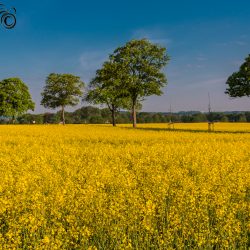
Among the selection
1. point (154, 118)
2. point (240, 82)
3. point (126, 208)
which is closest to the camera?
point (126, 208)

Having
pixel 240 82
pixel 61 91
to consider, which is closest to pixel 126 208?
pixel 240 82

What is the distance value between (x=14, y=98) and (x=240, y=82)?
55.4m

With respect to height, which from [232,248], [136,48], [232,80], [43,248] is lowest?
[232,248]

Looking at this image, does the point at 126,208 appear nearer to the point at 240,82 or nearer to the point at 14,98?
the point at 240,82

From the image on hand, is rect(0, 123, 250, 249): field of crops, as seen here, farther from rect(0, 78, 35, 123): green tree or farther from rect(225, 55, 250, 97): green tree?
rect(0, 78, 35, 123): green tree

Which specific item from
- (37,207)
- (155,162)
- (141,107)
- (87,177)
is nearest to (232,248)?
(37,207)

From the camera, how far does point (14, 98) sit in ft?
279

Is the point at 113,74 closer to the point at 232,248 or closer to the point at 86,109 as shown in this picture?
the point at 232,248

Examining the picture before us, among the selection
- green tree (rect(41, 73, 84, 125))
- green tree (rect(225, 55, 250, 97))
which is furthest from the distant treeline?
green tree (rect(225, 55, 250, 97))

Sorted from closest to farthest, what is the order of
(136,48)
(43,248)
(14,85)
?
(43,248) → (136,48) → (14,85)

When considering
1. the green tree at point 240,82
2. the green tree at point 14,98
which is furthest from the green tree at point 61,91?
the green tree at point 240,82

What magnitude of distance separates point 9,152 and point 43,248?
47.0 ft

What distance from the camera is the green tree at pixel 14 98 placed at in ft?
275

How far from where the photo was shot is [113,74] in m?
55.5
